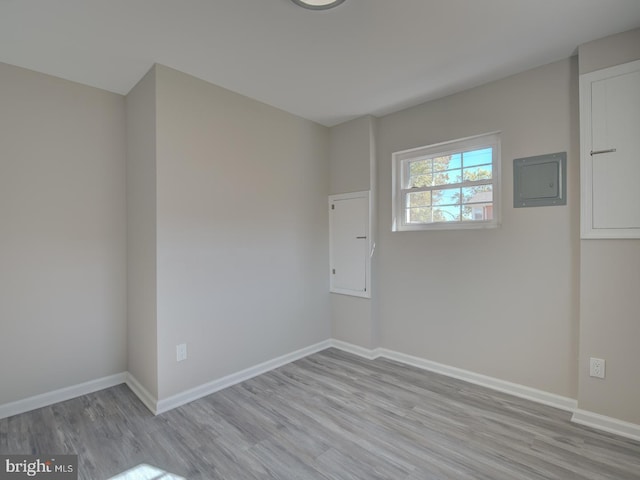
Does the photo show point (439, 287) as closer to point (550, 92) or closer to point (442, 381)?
point (442, 381)

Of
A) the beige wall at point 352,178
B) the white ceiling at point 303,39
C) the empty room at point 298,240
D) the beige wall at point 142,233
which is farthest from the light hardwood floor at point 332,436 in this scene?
the white ceiling at point 303,39

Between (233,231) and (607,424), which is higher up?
(233,231)

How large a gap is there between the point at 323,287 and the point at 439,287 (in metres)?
1.31

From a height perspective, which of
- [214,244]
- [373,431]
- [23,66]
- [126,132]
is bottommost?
[373,431]

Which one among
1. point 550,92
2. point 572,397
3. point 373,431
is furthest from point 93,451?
point 550,92

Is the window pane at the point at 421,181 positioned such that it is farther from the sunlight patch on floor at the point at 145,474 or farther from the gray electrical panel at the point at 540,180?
the sunlight patch on floor at the point at 145,474

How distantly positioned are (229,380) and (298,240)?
151 cm

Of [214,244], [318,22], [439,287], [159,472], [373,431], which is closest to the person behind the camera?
[159,472]

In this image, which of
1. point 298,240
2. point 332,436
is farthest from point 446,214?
point 332,436

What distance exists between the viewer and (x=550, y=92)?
2.47 m

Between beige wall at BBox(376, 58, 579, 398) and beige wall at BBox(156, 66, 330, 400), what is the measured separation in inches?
38.0

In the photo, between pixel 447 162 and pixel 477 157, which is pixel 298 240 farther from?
pixel 477 157

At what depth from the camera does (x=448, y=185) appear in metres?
3.10

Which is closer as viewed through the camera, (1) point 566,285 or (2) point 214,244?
(1) point 566,285
